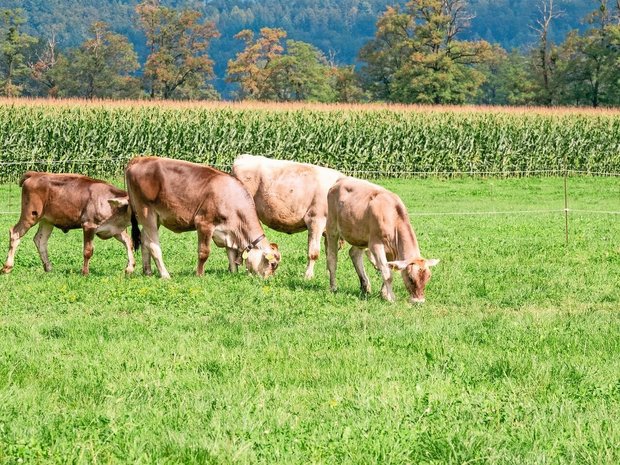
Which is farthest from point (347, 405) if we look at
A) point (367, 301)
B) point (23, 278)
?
point (23, 278)

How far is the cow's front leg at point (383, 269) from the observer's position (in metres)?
13.4

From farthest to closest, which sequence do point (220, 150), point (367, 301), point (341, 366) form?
point (220, 150)
point (367, 301)
point (341, 366)

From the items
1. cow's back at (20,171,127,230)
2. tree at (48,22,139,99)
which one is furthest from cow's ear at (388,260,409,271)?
tree at (48,22,139,99)

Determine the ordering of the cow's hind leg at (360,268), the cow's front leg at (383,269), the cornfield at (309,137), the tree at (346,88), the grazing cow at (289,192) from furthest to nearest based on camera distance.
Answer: the tree at (346,88), the cornfield at (309,137), the grazing cow at (289,192), the cow's hind leg at (360,268), the cow's front leg at (383,269)

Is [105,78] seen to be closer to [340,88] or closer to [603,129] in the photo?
[340,88]

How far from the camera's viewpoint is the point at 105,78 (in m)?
112

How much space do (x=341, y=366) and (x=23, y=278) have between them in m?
7.23

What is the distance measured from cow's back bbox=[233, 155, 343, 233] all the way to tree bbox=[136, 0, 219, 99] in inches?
3454

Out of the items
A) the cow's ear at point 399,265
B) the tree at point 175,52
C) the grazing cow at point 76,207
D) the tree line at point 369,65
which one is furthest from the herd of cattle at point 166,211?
the tree at point 175,52

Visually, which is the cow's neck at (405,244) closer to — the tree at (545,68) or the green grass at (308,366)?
the green grass at (308,366)

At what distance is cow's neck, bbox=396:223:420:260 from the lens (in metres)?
13.5

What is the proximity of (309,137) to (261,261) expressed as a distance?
25529 millimetres

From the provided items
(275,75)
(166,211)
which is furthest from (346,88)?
(166,211)

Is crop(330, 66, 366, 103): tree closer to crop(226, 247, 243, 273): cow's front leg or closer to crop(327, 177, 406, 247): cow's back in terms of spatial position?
crop(226, 247, 243, 273): cow's front leg
